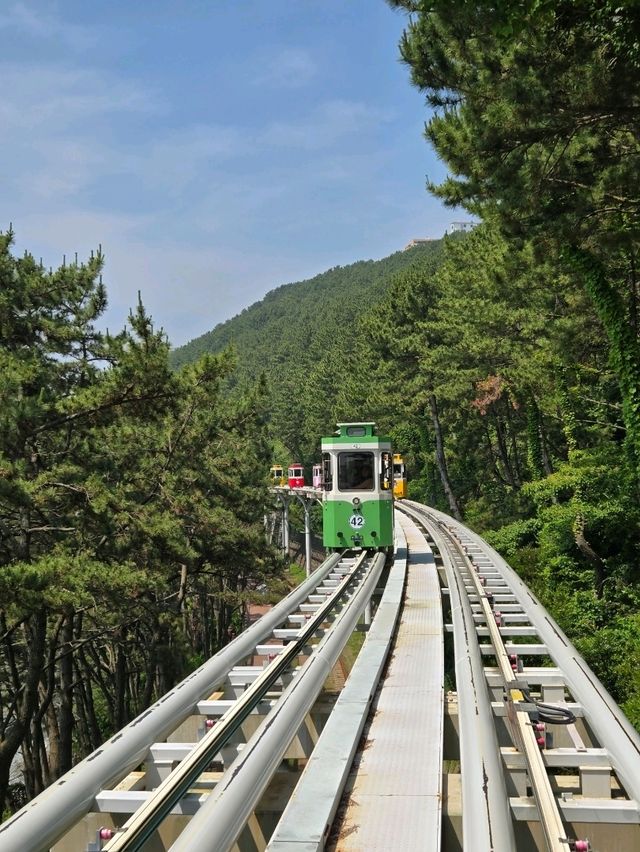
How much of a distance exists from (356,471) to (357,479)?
183 mm

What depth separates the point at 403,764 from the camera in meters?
5.11

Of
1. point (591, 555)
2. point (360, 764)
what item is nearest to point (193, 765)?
point (360, 764)

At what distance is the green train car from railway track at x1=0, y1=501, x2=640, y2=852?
22.8 feet

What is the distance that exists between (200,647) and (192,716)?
37480mm

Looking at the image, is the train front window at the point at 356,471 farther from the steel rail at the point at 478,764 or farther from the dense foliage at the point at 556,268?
the steel rail at the point at 478,764

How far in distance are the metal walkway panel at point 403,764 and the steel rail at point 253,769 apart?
58cm

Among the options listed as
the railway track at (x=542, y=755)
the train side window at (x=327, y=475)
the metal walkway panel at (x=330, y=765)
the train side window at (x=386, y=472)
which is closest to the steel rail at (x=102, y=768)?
the metal walkway panel at (x=330, y=765)

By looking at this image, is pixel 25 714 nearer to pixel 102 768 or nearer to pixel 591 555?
pixel 102 768

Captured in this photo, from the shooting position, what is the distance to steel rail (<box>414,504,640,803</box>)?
4676mm

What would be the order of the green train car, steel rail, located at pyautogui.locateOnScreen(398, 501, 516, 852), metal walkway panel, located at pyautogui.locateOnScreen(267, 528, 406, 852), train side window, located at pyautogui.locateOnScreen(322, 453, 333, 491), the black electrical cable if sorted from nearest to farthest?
steel rail, located at pyautogui.locateOnScreen(398, 501, 516, 852) → metal walkway panel, located at pyautogui.locateOnScreen(267, 528, 406, 852) → the black electrical cable → the green train car → train side window, located at pyautogui.locateOnScreen(322, 453, 333, 491)

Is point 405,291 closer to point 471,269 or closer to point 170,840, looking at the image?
point 471,269

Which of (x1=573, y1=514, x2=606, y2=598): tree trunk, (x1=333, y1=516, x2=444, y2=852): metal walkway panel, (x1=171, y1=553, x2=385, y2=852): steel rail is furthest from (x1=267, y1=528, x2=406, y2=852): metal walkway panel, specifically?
(x1=573, y1=514, x2=606, y2=598): tree trunk

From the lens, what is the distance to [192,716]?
20.7ft

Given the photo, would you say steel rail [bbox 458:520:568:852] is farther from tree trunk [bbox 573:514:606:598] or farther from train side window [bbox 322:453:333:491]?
tree trunk [bbox 573:514:606:598]
